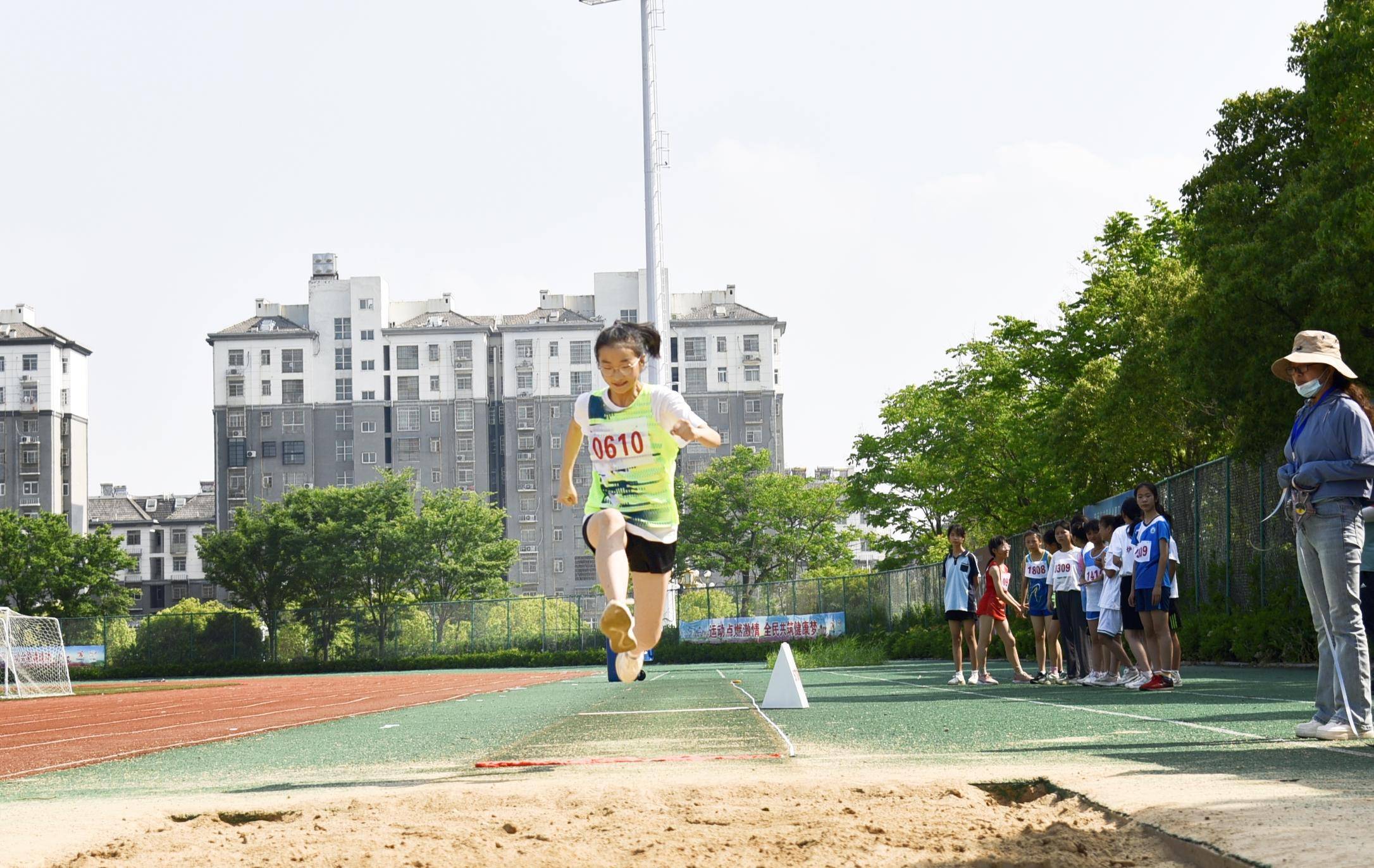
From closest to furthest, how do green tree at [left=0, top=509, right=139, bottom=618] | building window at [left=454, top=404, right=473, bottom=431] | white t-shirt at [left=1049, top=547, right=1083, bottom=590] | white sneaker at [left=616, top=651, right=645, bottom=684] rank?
white sneaker at [left=616, top=651, right=645, bottom=684]
white t-shirt at [left=1049, top=547, right=1083, bottom=590]
green tree at [left=0, top=509, right=139, bottom=618]
building window at [left=454, top=404, right=473, bottom=431]

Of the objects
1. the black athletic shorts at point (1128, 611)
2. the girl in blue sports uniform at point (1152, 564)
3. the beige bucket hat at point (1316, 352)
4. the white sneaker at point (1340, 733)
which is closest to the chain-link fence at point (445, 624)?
the black athletic shorts at point (1128, 611)

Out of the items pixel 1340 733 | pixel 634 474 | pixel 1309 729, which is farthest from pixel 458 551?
pixel 634 474

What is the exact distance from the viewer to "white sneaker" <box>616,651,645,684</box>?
6117mm

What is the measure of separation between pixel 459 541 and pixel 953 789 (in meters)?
77.3

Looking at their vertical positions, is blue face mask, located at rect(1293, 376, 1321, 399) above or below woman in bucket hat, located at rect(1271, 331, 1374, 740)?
above

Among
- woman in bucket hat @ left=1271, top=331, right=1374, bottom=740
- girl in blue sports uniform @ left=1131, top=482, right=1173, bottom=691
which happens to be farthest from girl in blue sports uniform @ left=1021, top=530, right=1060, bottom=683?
woman in bucket hat @ left=1271, top=331, right=1374, bottom=740

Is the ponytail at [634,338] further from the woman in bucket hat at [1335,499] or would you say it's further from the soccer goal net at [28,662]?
the soccer goal net at [28,662]

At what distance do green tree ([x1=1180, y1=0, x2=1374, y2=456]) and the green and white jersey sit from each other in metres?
15.6

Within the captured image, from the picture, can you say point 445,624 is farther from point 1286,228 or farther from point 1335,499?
point 1335,499

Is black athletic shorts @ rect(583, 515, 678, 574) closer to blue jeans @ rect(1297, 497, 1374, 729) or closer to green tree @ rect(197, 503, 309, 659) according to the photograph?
blue jeans @ rect(1297, 497, 1374, 729)

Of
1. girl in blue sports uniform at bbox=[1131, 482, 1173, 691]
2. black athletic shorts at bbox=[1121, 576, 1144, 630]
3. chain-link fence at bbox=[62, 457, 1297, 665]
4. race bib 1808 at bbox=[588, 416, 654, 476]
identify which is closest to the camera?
race bib 1808 at bbox=[588, 416, 654, 476]

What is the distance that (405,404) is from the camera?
11906cm

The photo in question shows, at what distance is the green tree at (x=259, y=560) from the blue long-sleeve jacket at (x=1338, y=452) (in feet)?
235

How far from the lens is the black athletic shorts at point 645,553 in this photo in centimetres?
→ 620
